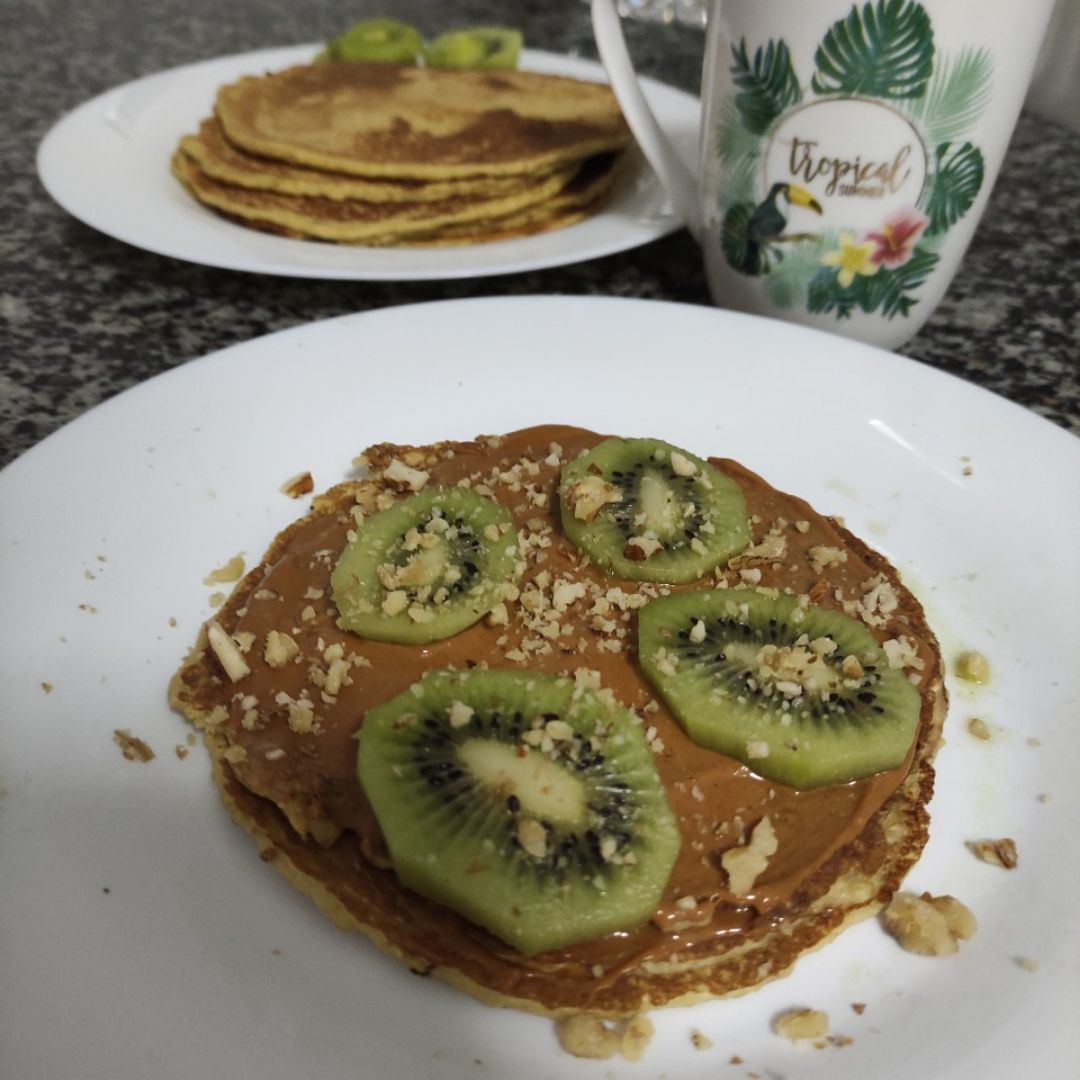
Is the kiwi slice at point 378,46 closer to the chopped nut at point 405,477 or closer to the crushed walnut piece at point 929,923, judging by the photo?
the chopped nut at point 405,477

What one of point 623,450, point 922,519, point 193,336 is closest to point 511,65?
point 193,336

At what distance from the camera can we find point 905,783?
1336 millimetres

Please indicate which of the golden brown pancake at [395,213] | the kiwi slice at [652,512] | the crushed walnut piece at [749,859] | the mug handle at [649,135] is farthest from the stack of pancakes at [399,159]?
the crushed walnut piece at [749,859]

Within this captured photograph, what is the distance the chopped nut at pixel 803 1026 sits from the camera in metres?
1.07

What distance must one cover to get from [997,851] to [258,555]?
1160mm

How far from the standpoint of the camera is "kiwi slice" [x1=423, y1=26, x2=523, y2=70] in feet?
9.98

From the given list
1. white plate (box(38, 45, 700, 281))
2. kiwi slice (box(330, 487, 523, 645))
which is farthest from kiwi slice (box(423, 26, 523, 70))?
kiwi slice (box(330, 487, 523, 645))

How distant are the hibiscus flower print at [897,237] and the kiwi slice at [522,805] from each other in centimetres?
112

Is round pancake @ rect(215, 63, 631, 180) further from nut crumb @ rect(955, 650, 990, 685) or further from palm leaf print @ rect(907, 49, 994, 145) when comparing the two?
nut crumb @ rect(955, 650, 990, 685)

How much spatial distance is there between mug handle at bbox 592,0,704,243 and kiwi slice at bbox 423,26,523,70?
102 centimetres

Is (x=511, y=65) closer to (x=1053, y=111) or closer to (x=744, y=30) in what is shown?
(x=744, y=30)

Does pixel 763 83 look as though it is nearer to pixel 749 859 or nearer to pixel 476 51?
pixel 749 859

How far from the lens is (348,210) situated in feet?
7.64

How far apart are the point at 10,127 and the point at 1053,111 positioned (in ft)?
12.3
